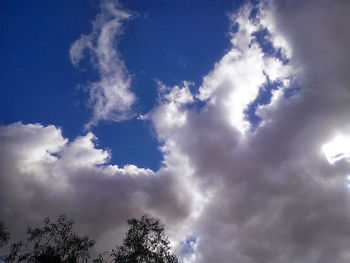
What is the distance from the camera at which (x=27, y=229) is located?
33969 millimetres

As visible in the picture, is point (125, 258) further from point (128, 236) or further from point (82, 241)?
point (82, 241)

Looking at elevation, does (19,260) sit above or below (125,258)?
below

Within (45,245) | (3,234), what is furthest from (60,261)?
(3,234)

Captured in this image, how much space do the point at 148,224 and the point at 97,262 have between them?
1073 centimetres

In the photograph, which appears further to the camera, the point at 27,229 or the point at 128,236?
the point at 128,236

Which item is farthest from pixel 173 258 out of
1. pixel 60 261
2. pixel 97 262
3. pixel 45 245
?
pixel 45 245

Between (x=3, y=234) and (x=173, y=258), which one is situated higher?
(x=173, y=258)

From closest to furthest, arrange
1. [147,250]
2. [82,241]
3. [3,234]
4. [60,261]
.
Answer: [3,234]
[60,261]
[82,241]
[147,250]

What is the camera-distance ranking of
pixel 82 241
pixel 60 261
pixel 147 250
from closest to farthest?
pixel 60 261, pixel 82 241, pixel 147 250

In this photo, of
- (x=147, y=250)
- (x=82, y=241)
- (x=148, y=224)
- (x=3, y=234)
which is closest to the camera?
(x=3, y=234)

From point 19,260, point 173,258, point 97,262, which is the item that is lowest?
point 19,260

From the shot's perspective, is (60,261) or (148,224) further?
(148,224)

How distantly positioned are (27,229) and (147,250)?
2056 centimetres

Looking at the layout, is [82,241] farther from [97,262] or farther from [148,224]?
[148,224]
